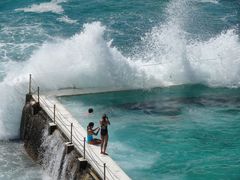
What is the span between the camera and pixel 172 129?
21.9 m

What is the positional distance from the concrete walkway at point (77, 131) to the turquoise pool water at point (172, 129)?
1.52ft

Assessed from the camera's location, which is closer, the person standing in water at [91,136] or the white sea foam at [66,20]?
the person standing in water at [91,136]

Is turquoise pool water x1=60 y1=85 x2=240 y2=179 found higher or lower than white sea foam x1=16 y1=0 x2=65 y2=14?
lower

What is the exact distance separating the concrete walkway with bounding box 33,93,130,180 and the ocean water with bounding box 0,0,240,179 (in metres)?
1.07

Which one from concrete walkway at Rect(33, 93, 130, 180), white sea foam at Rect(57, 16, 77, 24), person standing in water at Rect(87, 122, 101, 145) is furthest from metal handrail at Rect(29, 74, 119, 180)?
white sea foam at Rect(57, 16, 77, 24)

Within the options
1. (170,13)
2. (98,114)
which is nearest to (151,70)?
(98,114)

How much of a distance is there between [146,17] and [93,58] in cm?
1184

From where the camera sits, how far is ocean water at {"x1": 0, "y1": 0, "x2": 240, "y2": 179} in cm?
2653

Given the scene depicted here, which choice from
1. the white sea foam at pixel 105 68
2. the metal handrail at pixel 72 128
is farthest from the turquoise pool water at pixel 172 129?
the white sea foam at pixel 105 68

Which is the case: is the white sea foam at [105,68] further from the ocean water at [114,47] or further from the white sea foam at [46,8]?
the white sea foam at [46,8]

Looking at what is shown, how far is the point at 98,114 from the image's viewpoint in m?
23.2

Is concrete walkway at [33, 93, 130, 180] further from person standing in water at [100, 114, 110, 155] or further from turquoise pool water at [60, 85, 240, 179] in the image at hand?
turquoise pool water at [60, 85, 240, 179]

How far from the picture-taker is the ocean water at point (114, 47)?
26.5m

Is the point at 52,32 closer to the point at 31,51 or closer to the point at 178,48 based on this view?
the point at 31,51
